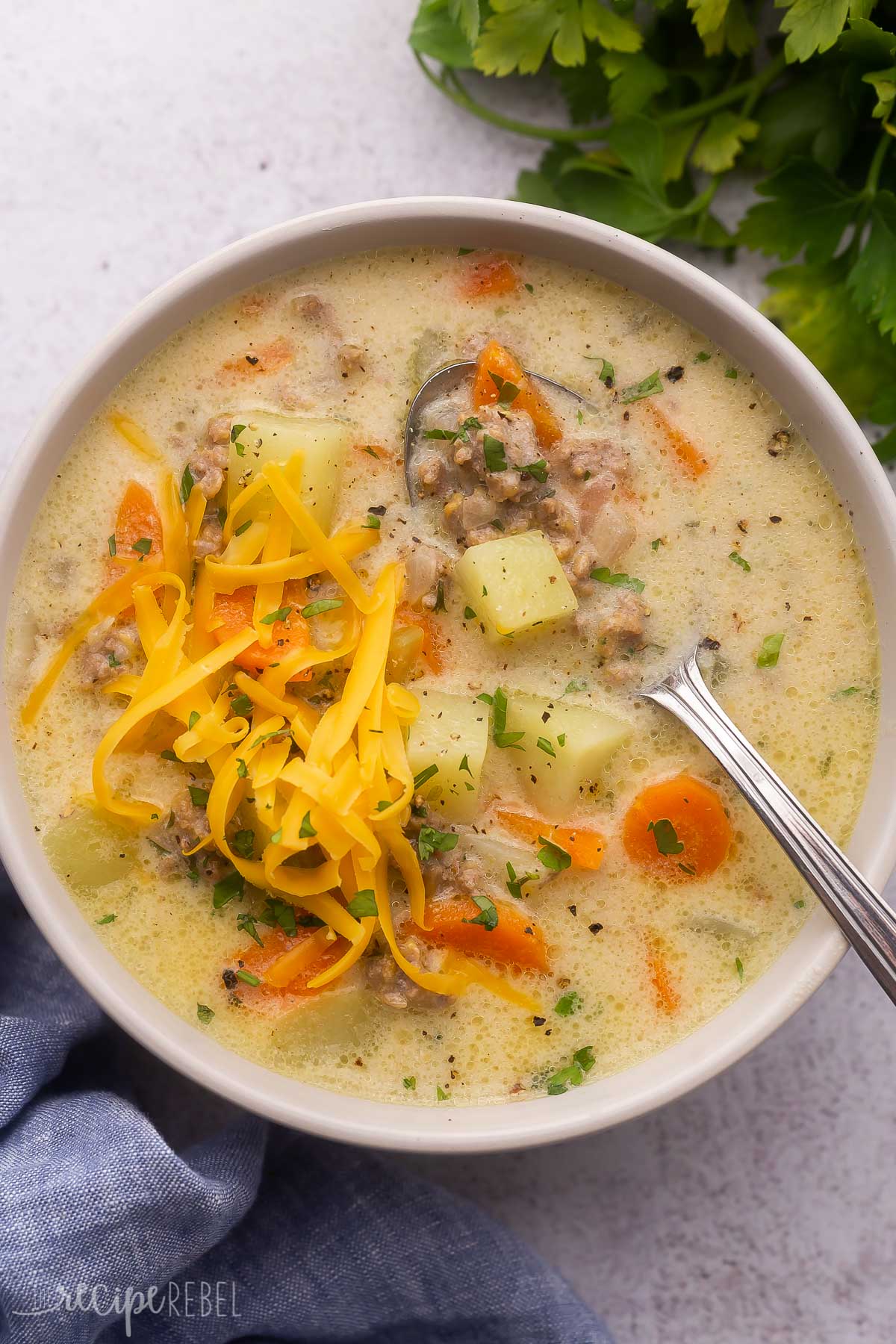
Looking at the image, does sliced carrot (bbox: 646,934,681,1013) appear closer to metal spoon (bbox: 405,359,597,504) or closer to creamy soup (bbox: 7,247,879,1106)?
creamy soup (bbox: 7,247,879,1106)

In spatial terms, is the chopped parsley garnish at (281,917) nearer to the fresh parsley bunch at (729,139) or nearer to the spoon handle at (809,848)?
the spoon handle at (809,848)

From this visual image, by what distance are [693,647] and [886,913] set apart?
2.38ft

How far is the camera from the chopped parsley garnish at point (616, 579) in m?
2.63

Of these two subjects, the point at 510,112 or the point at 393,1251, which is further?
the point at 510,112

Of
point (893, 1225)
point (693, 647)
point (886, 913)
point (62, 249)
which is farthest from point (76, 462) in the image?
point (893, 1225)

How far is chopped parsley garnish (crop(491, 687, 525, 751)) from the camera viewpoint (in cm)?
256

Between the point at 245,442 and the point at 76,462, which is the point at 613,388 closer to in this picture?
the point at 245,442

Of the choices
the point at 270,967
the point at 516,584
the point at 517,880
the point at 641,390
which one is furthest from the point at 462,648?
the point at 270,967

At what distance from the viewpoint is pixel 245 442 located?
2.58 meters

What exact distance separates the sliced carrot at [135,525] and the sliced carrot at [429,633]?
0.60 meters

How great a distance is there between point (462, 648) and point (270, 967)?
0.87 metres

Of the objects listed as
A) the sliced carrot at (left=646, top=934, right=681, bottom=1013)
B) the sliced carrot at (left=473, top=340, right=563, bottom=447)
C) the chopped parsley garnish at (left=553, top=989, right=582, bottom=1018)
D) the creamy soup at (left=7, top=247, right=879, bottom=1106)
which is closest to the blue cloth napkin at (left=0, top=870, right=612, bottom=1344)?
the creamy soup at (left=7, top=247, right=879, bottom=1106)

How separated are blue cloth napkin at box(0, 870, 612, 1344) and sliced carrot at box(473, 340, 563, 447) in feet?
6.06

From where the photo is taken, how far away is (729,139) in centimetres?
303
